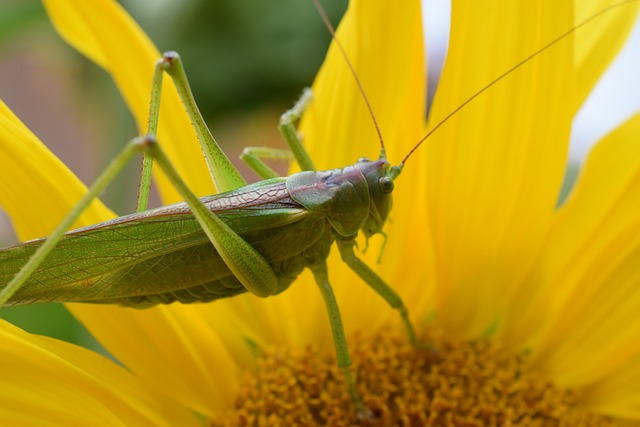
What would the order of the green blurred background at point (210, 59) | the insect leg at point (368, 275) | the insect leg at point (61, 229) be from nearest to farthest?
the insect leg at point (61, 229) < the insect leg at point (368, 275) < the green blurred background at point (210, 59)

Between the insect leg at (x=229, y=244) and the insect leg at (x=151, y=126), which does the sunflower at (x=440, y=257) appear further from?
the insect leg at (x=229, y=244)

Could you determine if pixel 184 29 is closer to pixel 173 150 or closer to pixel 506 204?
pixel 173 150

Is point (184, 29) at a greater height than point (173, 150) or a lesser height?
greater

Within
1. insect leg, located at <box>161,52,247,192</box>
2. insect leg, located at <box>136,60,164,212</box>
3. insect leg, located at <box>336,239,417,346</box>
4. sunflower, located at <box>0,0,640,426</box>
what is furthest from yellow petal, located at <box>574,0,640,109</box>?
insect leg, located at <box>136,60,164,212</box>

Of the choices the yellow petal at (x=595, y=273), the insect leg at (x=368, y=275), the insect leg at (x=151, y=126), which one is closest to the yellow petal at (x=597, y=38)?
the yellow petal at (x=595, y=273)

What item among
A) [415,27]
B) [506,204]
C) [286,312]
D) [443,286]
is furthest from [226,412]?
[415,27]

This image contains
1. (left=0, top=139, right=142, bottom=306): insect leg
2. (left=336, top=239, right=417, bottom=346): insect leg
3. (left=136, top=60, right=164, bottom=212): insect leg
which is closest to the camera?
(left=0, top=139, right=142, bottom=306): insect leg

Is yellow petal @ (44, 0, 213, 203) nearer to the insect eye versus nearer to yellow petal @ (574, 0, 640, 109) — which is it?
the insect eye
